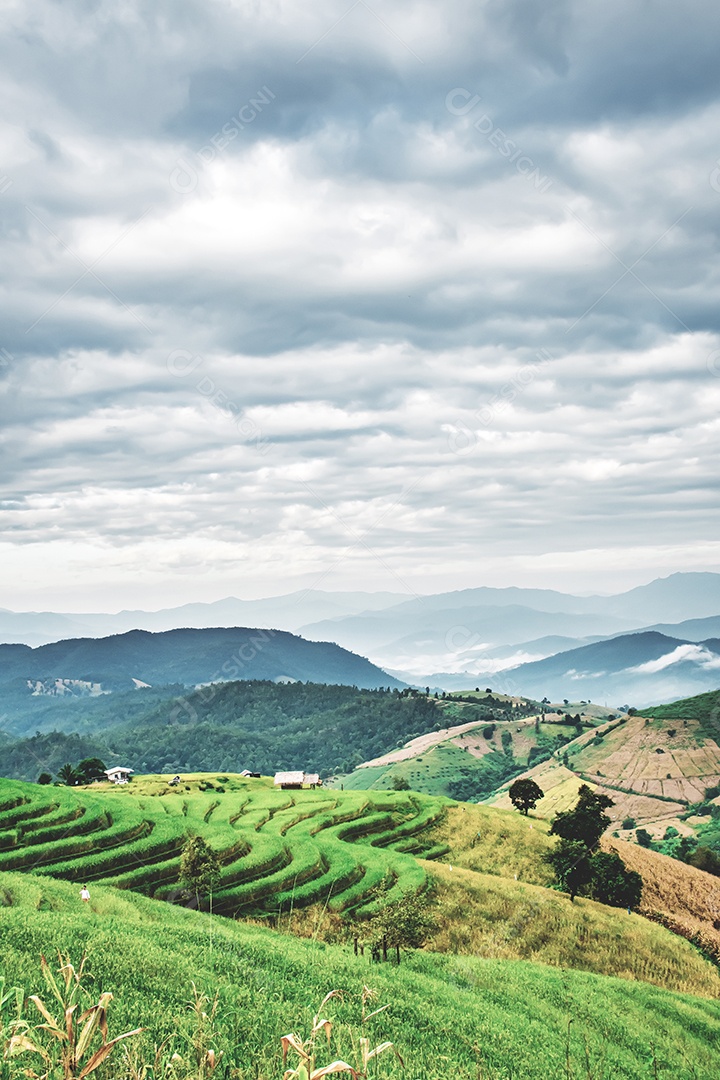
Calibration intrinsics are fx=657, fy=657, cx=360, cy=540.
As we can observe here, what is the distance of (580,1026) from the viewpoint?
2388 centimetres

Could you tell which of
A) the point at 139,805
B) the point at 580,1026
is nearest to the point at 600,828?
the point at 580,1026

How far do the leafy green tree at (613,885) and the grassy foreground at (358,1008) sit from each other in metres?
29.3

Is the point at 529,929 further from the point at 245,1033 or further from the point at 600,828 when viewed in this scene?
the point at 245,1033

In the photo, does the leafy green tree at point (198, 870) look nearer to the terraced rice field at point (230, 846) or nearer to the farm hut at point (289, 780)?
the terraced rice field at point (230, 846)

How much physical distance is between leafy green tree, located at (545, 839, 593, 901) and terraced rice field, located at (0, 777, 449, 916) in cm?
1295

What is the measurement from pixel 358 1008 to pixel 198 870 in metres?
34.9

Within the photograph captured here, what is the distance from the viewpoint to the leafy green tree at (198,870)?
44.8 meters

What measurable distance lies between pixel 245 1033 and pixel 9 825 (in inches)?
2157

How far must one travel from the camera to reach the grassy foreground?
1077 cm

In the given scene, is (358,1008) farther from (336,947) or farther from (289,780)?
(289,780)

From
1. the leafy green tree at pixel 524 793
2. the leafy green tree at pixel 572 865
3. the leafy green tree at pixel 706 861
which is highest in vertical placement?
the leafy green tree at pixel 572 865

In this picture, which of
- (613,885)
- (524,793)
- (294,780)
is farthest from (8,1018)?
(294,780)

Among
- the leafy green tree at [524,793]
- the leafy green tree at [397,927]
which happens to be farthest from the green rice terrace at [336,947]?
the leafy green tree at [524,793]

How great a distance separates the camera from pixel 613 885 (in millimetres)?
60312
